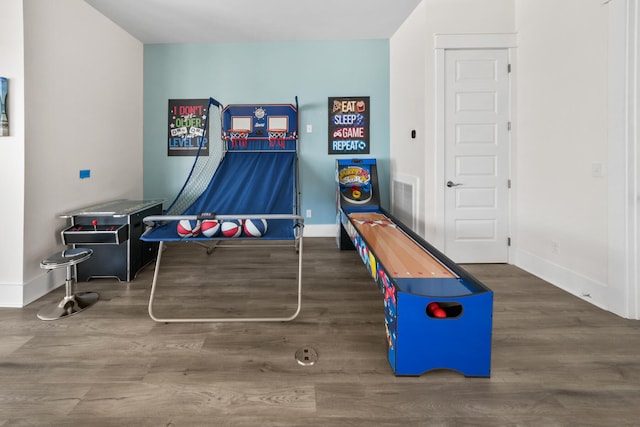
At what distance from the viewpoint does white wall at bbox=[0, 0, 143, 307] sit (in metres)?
2.74

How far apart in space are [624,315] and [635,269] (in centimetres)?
34

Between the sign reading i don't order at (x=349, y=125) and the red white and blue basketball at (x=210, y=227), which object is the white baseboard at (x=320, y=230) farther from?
the red white and blue basketball at (x=210, y=227)

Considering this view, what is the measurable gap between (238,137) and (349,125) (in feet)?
5.23

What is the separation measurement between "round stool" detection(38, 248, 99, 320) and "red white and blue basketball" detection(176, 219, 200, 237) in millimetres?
1000

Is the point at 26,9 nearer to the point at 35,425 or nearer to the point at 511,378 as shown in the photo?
the point at 35,425

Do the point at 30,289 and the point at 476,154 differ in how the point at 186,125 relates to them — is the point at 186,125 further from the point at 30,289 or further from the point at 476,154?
the point at 476,154

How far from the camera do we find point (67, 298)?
266 cm

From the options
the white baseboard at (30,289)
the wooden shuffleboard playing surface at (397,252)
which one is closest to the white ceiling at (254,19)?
the wooden shuffleboard playing surface at (397,252)

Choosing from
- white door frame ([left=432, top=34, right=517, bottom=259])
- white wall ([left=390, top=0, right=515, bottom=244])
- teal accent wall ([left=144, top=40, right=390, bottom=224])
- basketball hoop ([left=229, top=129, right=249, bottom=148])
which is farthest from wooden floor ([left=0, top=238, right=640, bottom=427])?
teal accent wall ([left=144, top=40, right=390, bottom=224])

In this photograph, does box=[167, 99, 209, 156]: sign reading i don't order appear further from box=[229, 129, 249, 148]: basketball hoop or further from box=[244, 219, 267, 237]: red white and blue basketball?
box=[244, 219, 267, 237]: red white and blue basketball

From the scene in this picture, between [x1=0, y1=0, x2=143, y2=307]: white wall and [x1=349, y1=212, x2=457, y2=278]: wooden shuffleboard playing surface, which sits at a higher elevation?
[x1=0, y1=0, x2=143, y2=307]: white wall

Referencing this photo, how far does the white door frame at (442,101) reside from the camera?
3527 mm

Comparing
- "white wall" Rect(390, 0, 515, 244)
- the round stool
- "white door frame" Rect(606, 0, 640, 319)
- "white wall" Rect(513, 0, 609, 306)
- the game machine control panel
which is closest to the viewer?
"white door frame" Rect(606, 0, 640, 319)

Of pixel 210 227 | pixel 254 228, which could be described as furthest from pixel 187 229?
pixel 254 228
